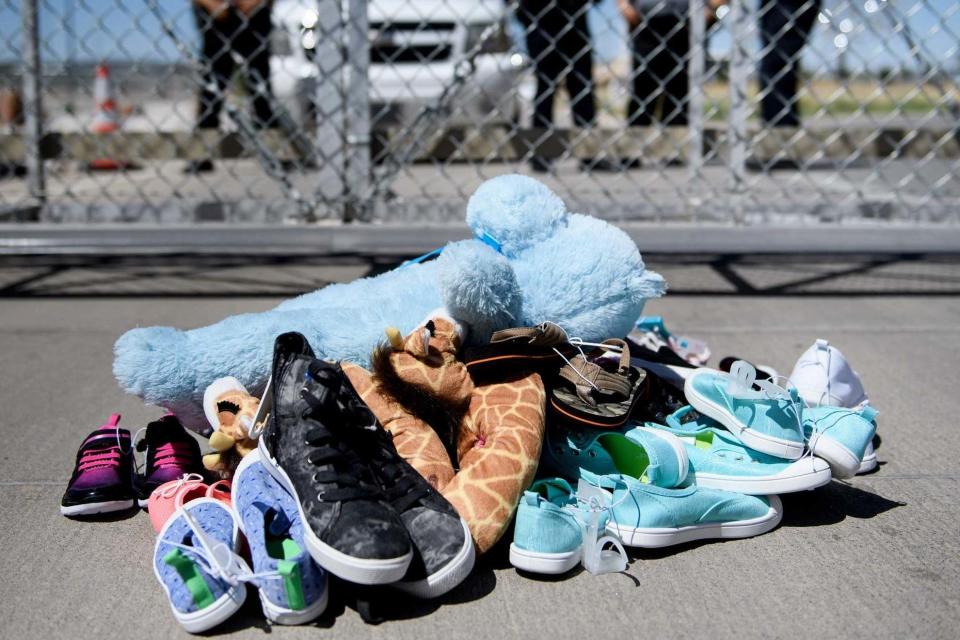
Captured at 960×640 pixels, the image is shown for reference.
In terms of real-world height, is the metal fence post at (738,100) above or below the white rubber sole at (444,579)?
above

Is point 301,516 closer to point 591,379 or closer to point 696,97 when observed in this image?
point 591,379

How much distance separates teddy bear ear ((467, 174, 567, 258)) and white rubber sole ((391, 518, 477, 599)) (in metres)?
0.79

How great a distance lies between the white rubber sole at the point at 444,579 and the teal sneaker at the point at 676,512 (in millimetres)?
292

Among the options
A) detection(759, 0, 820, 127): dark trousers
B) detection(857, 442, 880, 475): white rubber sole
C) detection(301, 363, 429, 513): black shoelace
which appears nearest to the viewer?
detection(301, 363, 429, 513): black shoelace

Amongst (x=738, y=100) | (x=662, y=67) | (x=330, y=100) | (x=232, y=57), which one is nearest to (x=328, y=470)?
(x=330, y=100)

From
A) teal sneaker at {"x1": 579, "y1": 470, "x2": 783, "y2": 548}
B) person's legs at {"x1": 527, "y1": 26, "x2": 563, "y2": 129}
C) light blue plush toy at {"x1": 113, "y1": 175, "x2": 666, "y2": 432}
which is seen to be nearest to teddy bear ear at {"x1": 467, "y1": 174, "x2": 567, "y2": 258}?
light blue plush toy at {"x1": 113, "y1": 175, "x2": 666, "y2": 432}

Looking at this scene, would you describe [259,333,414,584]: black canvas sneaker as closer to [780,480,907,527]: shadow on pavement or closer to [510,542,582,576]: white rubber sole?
[510,542,582,576]: white rubber sole

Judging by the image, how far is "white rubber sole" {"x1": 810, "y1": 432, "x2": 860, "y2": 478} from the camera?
5.94 feet

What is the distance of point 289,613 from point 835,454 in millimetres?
1057

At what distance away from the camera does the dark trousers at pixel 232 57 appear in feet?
12.2

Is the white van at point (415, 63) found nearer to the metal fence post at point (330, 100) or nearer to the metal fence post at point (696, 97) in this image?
the metal fence post at point (330, 100)

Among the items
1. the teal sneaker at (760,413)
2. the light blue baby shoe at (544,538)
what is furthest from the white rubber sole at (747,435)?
the light blue baby shoe at (544,538)

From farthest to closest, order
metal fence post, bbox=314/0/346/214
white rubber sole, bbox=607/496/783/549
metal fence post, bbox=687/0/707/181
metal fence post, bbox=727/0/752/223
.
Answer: metal fence post, bbox=687/0/707/181 < metal fence post, bbox=727/0/752/223 < metal fence post, bbox=314/0/346/214 < white rubber sole, bbox=607/496/783/549

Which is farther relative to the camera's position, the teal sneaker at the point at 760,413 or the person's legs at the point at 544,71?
the person's legs at the point at 544,71
